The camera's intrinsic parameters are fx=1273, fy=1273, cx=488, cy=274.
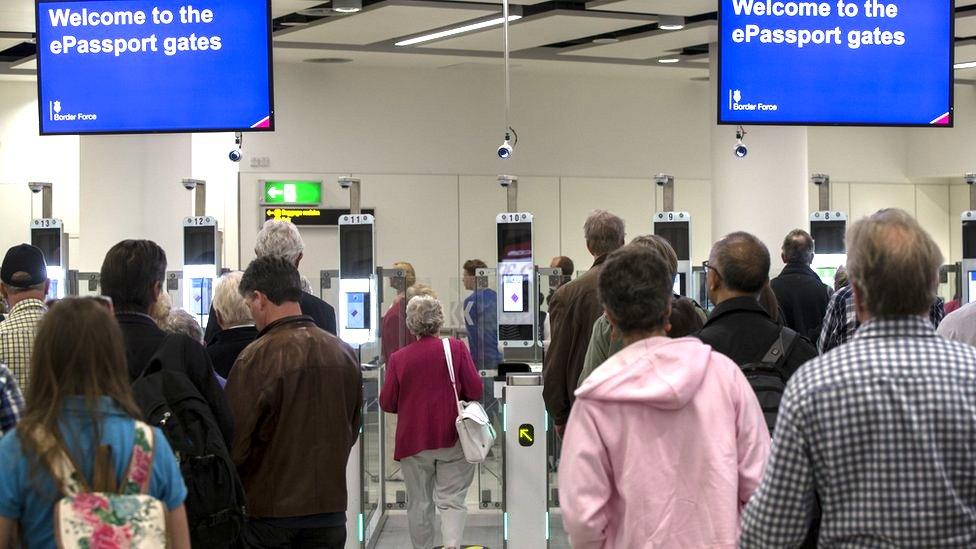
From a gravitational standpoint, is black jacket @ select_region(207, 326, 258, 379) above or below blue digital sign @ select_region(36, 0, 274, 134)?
below

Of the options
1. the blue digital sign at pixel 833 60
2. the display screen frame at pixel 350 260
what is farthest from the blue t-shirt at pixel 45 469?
the display screen frame at pixel 350 260

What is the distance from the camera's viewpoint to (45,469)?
244 centimetres

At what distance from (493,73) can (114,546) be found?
11.3 meters

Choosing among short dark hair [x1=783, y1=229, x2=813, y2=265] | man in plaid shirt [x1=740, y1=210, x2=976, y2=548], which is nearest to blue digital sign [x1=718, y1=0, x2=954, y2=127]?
short dark hair [x1=783, y1=229, x2=813, y2=265]

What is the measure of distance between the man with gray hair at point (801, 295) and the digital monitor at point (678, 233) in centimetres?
197

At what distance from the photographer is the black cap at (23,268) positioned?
4379mm

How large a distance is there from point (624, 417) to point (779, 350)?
87 centimetres

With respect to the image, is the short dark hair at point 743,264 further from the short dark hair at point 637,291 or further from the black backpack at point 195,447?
the black backpack at point 195,447

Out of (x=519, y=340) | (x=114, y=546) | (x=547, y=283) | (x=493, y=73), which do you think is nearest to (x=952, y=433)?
(x=114, y=546)

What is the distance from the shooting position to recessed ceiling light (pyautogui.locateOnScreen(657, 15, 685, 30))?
34.7 ft

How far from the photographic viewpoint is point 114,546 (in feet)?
8.11

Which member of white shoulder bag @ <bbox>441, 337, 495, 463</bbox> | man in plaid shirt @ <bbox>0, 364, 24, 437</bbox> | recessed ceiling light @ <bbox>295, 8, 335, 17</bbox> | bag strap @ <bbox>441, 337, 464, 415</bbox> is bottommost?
white shoulder bag @ <bbox>441, 337, 495, 463</bbox>

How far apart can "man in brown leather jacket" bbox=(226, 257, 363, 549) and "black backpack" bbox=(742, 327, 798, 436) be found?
129 cm

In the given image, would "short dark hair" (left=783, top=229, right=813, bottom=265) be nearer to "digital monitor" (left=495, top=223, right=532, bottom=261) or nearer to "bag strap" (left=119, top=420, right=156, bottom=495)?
"digital monitor" (left=495, top=223, right=532, bottom=261)
